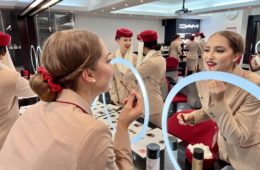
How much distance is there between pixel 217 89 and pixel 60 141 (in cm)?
53

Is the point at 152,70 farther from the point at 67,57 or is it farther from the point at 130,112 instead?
the point at 67,57

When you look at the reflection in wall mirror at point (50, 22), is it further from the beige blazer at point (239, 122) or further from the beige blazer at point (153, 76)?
the beige blazer at point (239, 122)

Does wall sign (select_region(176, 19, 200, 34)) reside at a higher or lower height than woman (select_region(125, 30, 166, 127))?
higher

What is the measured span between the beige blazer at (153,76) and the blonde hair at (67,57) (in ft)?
3.26

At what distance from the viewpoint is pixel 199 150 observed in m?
0.83

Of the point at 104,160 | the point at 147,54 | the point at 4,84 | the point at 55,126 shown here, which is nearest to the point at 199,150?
the point at 104,160

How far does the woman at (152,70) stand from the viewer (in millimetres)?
1589

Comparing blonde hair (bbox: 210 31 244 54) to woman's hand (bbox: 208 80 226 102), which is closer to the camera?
woman's hand (bbox: 208 80 226 102)

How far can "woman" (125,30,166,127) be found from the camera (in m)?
1.59

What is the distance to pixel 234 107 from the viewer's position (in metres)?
0.82

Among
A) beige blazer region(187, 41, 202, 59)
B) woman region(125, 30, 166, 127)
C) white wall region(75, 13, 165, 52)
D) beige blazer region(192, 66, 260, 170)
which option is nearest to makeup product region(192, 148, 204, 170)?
beige blazer region(192, 66, 260, 170)

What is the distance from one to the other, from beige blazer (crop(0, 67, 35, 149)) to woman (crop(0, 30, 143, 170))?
2.56ft

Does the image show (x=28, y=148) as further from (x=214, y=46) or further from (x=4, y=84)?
(x=4, y=84)

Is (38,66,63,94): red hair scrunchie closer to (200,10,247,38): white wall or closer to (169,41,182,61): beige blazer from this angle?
(169,41,182,61): beige blazer
